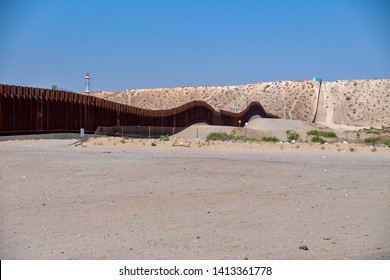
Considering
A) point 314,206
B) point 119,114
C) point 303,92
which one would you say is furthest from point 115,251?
point 303,92

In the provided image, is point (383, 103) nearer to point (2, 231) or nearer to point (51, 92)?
point (51, 92)

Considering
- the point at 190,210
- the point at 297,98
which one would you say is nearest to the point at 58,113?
the point at 190,210

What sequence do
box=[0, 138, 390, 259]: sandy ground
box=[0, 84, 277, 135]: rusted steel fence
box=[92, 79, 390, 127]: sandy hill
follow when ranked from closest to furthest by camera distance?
box=[0, 138, 390, 259]: sandy ground, box=[0, 84, 277, 135]: rusted steel fence, box=[92, 79, 390, 127]: sandy hill

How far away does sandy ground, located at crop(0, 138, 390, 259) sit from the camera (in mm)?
6309

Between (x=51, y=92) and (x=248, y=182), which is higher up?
(x=51, y=92)

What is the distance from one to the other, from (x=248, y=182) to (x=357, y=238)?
6.09 metres

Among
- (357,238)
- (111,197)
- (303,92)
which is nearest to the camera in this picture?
(357,238)

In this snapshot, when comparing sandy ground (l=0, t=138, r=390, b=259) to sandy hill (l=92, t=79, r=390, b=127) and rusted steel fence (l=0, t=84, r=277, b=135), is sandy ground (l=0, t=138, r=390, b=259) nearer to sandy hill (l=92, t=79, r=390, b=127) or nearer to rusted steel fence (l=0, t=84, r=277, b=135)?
rusted steel fence (l=0, t=84, r=277, b=135)

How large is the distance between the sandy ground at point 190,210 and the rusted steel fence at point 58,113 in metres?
15.5

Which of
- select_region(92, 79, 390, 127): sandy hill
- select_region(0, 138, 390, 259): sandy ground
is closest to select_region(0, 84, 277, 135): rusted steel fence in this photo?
select_region(0, 138, 390, 259): sandy ground

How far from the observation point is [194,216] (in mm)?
8656

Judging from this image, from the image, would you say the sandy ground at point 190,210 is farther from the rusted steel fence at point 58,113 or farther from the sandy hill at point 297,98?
the sandy hill at point 297,98

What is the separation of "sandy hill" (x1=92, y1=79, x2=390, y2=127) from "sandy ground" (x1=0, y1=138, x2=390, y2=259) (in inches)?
4251

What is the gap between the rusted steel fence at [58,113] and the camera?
1235 inches
